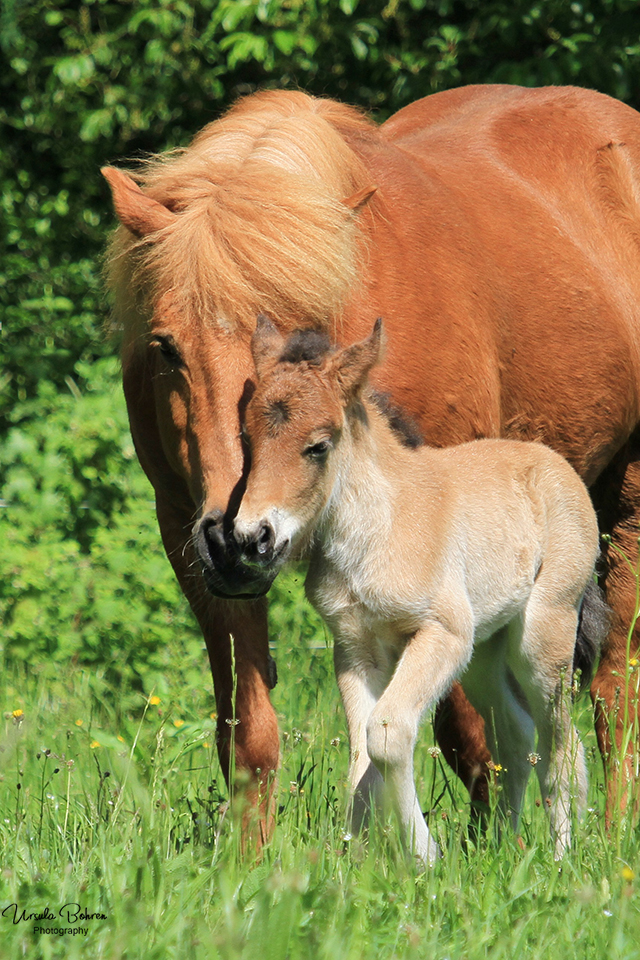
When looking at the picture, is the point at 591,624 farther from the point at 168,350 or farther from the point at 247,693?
the point at 168,350

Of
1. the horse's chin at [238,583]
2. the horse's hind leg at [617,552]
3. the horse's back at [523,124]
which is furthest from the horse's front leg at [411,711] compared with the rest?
the horse's back at [523,124]

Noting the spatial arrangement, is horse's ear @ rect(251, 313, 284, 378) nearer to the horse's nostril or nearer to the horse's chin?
the horse's nostril

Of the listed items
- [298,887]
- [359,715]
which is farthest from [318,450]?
[298,887]

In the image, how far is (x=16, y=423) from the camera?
8.45 meters

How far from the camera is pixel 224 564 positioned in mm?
2695

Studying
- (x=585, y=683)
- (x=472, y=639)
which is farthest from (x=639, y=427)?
(x=472, y=639)

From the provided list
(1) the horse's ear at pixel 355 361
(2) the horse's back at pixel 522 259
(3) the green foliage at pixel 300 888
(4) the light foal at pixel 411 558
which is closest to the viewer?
(3) the green foliage at pixel 300 888

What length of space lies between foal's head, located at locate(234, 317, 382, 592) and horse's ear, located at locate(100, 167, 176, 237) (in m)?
0.61

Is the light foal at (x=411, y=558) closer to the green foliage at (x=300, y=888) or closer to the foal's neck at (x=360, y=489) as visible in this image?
the foal's neck at (x=360, y=489)

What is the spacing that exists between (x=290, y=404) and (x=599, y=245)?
237cm

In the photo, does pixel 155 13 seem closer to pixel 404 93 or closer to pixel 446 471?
pixel 404 93

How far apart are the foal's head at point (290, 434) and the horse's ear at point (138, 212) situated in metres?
0.61

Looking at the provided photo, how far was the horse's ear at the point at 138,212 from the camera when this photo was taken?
324 centimetres

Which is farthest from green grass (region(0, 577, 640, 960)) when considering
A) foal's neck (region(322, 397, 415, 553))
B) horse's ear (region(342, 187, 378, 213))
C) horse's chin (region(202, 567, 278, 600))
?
horse's ear (region(342, 187, 378, 213))
